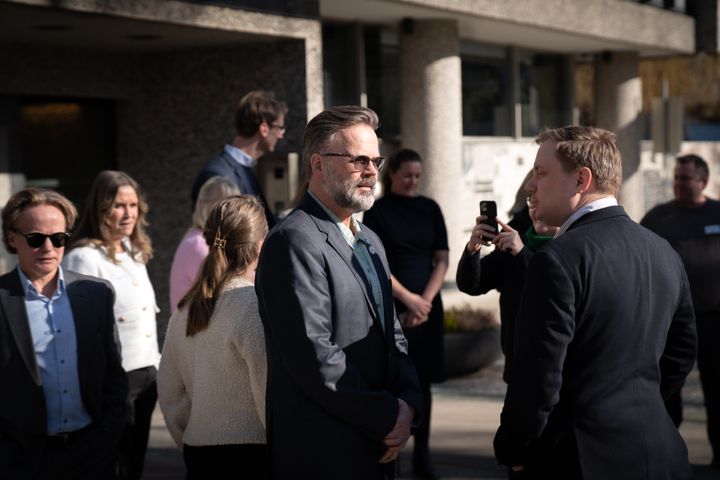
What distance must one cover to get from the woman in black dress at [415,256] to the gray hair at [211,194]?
1447 millimetres

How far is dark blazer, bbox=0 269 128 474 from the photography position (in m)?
4.15

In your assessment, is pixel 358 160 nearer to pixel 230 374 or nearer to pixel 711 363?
pixel 230 374

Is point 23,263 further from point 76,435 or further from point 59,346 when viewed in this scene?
point 76,435

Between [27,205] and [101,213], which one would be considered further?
[101,213]

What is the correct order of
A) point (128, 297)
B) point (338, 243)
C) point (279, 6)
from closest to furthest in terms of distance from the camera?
1. point (338, 243)
2. point (128, 297)
3. point (279, 6)

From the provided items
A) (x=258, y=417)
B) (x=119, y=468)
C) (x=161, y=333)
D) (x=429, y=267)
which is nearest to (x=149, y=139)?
(x=161, y=333)

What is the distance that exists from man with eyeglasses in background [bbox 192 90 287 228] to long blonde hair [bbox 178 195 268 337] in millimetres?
2007

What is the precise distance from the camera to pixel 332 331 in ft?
11.6

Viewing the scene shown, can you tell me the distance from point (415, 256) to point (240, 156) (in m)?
1.26

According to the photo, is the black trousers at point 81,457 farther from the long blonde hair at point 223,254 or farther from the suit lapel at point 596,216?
the suit lapel at point 596,216

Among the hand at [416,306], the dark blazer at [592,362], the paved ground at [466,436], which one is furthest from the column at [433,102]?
the dark blazer at [592,362]

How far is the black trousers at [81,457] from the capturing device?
421 centimetres

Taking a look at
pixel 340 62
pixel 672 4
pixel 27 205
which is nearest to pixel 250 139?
pixel 27 205

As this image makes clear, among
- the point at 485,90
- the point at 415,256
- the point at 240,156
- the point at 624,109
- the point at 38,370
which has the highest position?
the point at 485,90
